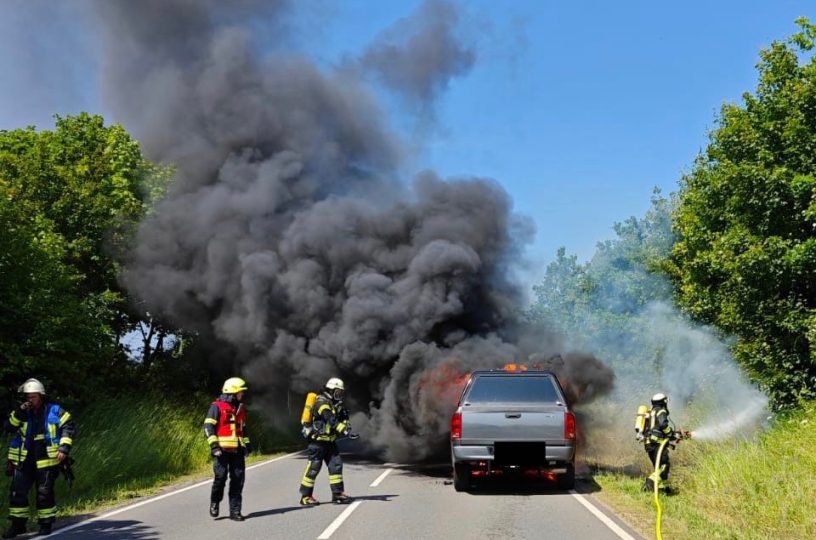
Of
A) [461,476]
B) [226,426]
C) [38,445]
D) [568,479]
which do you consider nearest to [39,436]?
[38,445]

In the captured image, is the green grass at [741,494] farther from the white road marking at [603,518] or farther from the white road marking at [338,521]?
the white road marking at [338,521]

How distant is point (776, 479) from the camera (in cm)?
918

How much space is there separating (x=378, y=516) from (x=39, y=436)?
4085 mm

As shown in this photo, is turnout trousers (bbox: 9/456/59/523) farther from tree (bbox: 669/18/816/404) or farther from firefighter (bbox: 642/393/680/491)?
tree (bbox: 669/18/816/404)

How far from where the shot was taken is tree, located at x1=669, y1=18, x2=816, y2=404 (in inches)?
579

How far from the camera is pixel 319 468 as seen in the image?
10.3m

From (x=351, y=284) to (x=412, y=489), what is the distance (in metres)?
6.98

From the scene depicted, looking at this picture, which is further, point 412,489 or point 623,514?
point 412,489

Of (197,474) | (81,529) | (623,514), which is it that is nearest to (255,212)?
(197,474)

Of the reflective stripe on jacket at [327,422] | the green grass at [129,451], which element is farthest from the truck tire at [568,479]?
the green grass at [129,451]

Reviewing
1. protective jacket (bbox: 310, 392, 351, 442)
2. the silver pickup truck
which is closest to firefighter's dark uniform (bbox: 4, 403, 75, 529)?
protective jacket (bbox: 310, 392, 351, 442)

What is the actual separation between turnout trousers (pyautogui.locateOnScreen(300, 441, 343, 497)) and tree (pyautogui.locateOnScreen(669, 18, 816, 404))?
9.19m

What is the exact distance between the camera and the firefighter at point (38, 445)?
8.51m

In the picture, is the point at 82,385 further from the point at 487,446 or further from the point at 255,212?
the point at 487,446
